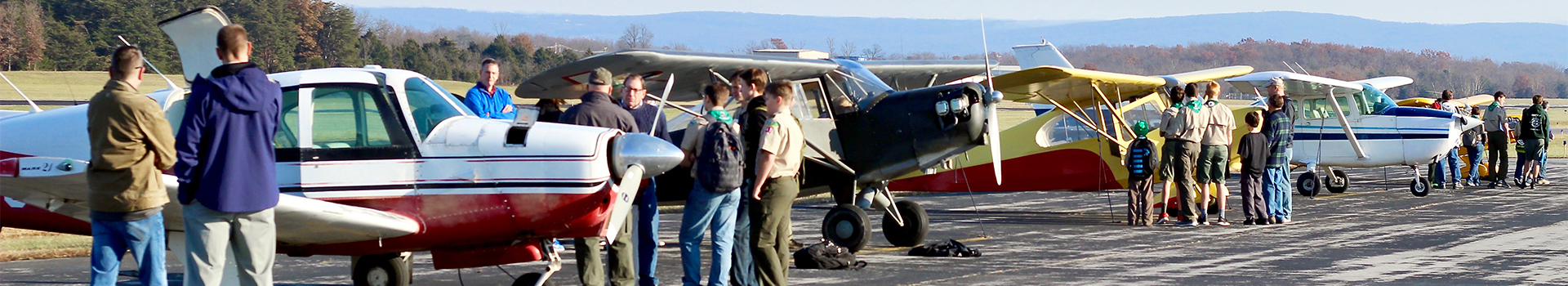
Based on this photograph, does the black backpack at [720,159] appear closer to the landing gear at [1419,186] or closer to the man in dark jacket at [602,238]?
the man in dark jacket at [602,238]

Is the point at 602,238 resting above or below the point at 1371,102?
below

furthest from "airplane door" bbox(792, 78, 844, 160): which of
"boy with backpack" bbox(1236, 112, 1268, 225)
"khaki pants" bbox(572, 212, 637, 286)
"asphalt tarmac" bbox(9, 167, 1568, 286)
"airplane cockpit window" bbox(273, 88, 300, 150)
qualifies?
"boy with backpack" bbox(1236, 112, 1268, 225)

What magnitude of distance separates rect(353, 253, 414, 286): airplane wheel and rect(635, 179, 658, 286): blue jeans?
1420 millimetres

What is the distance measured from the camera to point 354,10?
46.2 meters

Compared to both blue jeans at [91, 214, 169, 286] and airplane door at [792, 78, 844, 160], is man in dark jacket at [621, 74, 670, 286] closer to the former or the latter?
blue jeans at [91, 214, 169, 286]

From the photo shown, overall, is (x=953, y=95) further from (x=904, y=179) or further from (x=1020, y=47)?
(x=1020, y=47)

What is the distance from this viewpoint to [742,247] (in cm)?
714

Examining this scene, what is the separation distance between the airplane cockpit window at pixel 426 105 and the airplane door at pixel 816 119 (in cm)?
355

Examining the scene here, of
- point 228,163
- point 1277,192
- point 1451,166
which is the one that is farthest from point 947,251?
point 1451,166

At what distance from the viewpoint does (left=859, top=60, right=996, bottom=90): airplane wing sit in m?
13.9

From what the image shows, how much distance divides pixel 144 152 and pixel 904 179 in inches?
361

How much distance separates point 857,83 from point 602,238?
13.0 ft

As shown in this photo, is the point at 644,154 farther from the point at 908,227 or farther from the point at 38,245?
the point at 38,245

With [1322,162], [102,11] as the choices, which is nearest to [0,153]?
[1322,162]
